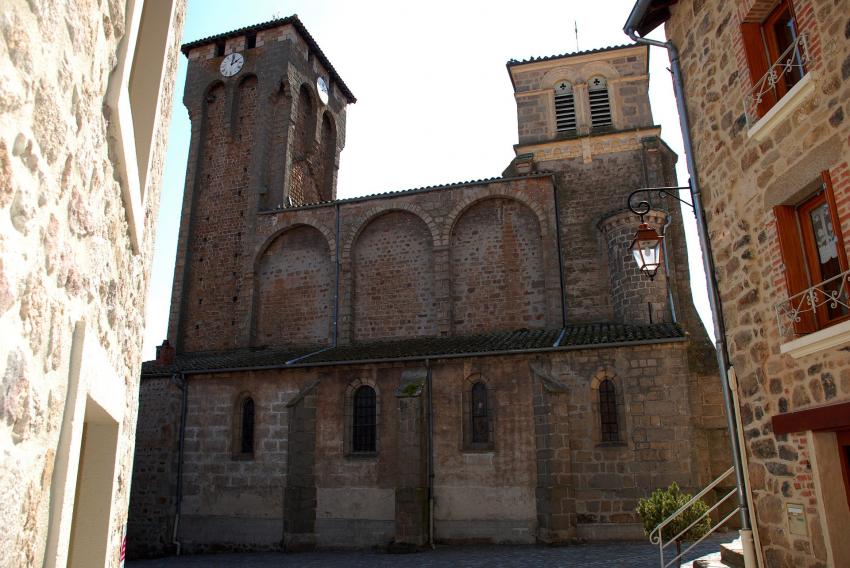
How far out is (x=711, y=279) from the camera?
307 inches

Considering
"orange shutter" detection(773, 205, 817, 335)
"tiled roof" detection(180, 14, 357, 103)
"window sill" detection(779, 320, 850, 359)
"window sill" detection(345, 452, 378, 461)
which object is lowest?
"window sill" detection(345, 452, 378, 461)

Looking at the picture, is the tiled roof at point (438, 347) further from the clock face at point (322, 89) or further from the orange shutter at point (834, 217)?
the clock face at point (322, 89)

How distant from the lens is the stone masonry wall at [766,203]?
18.7 ft

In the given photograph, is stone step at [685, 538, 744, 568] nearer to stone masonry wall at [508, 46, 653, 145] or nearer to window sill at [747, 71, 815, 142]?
window sill at [747, 71, 815, 142]

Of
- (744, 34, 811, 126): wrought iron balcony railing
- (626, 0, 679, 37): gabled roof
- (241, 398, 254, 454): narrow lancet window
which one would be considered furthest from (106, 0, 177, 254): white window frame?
(241, 398, 254, 454): narrow lancet window

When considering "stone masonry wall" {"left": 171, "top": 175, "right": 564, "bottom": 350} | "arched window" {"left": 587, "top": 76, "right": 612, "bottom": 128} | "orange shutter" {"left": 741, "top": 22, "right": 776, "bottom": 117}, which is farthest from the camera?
"arched window" {"left": 587, "top": 76, "right": 612, "bottom": 128}

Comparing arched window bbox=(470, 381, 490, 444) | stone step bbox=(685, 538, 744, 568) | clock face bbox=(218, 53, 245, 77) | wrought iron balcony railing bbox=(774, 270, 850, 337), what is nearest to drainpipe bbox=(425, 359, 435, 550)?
arched window bbox=(470, 381, 490, 444)

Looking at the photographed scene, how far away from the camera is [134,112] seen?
4.01 m

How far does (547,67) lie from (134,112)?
19764 millimetres

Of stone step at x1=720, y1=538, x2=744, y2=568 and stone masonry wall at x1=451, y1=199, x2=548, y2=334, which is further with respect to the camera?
stone masonry wall at x1=451, y1=199, x2=548, y2=334

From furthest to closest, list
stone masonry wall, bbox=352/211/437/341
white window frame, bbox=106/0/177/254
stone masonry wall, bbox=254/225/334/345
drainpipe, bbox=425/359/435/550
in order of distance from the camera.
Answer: stone masonry wall, bbox=254/225/334/345 < stone masonry wall, bbox=352/211/437/341 < drainpipe, bbox=425/359/435/550 < white window frame, bbox=106/0/177/254

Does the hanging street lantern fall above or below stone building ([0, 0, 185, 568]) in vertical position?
above

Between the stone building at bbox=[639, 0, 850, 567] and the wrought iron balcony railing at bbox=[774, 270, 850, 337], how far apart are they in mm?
12

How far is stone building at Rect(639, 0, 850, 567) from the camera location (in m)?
5.66
